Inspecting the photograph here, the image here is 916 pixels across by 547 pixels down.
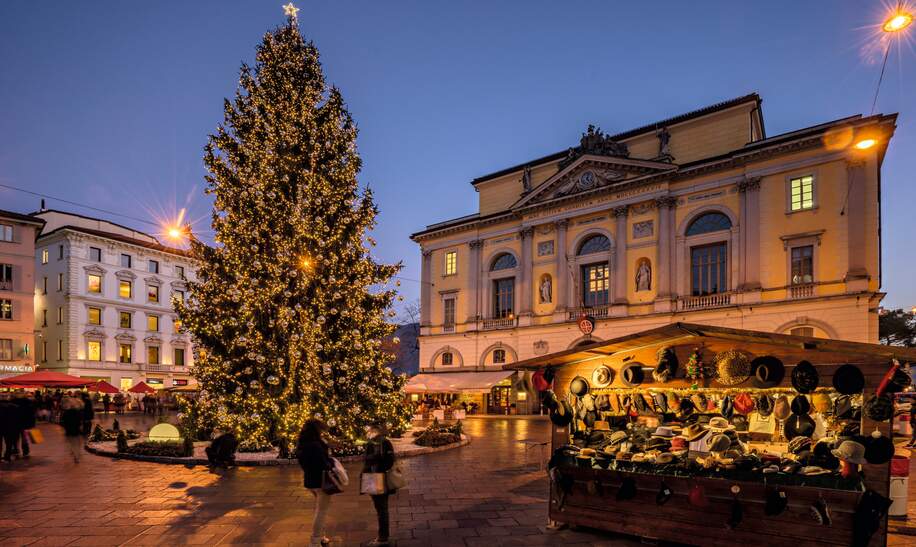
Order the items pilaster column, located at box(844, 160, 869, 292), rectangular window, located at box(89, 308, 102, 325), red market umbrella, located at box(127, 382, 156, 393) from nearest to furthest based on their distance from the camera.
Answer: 1. pilaster column, located at box(844, 160, 869, 292)
2. red market umbrella, located at box(127, 382, 156, 393)
3. rectangular window, located at box(89, 308, 102, 325)

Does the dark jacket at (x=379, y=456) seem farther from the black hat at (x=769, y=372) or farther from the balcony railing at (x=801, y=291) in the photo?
the balcony railing at (x=801, y=291)

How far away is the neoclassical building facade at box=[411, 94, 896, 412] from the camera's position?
84.7 ft

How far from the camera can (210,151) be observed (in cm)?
1600

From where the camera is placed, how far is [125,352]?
49594 mm

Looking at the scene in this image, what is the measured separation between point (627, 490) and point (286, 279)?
1089 cm

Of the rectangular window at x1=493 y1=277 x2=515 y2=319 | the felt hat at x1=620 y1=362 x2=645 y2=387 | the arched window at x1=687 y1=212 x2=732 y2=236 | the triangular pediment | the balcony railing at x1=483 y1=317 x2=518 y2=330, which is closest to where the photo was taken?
the felt hat at x1=620 y1=362 x2=645 y2=387

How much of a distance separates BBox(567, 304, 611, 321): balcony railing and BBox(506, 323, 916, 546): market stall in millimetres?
23785

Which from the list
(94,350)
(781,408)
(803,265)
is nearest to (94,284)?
(94,350)

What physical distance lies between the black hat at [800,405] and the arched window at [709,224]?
2368cm

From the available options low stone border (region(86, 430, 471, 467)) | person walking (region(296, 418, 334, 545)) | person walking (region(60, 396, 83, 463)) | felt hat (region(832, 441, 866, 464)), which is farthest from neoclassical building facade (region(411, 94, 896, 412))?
person walking (region(296, 418, 334, 545))

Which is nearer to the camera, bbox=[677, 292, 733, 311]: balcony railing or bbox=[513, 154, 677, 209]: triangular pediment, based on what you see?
bbox=[677, 292, 733, 311]: balcony railing

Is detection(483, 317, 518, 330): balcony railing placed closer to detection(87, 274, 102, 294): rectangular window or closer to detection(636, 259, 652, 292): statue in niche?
detection(636, 259, 652, 292): statue in niche

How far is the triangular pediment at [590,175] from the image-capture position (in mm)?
32400

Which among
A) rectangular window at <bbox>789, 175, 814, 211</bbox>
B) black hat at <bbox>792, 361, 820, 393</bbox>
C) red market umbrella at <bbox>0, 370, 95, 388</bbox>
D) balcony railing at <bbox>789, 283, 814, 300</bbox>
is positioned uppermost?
rectangular window at <bbox>789, 175, 814, 211</bbox>
